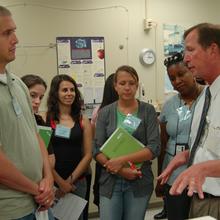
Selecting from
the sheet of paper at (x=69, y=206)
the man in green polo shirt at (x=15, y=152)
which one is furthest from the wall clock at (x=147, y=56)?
the man in green polo shirt at (x=15, y=152)

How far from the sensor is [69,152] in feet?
8.14

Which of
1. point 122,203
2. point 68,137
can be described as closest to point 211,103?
point 122,203

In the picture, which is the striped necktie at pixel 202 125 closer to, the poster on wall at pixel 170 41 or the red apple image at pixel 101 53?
the red apple image at pixel 101 53

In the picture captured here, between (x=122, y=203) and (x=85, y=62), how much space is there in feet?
7.41

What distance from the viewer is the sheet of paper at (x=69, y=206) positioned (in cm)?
244

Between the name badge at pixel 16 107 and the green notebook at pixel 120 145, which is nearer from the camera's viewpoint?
the name badge at pixel 16 107

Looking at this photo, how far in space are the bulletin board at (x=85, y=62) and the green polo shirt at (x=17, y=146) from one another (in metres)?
2.44

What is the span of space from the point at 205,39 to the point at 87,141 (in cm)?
124

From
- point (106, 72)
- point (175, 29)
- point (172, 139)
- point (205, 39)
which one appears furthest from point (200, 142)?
point (175, 29)

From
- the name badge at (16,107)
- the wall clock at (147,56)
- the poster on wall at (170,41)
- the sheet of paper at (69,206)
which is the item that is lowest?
the sheet of paper at (69,206)

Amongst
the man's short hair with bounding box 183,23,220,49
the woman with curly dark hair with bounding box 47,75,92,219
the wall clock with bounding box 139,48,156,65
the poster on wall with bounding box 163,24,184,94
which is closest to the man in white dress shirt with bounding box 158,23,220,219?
the man's short hair with bounding box 183,23,220,49

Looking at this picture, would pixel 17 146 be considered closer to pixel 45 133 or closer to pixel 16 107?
pixel 16 107

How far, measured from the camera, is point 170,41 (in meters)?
4.57

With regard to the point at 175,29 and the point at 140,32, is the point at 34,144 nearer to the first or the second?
the point at 140,32
